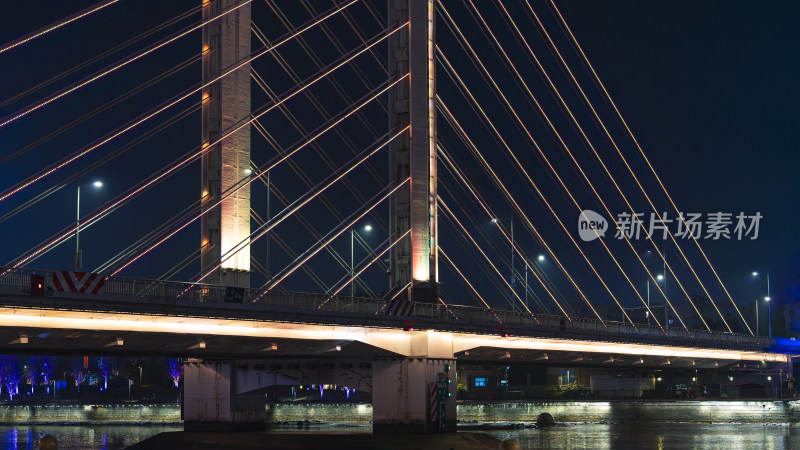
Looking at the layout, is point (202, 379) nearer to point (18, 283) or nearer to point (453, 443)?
point (453, 443)

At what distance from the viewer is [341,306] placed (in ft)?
141

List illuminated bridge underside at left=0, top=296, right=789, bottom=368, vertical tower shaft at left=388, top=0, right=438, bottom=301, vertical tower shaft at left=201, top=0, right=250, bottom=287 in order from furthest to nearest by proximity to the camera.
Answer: vertical tower shaft at left=388, top=0, right=438, bottom=301 → vertical tower shaft at left=201, top=0, right=250, bottom=287 → illuminated bridge underside at left=0, top=296, right=789, bottom=368

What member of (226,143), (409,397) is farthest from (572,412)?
(226,143)

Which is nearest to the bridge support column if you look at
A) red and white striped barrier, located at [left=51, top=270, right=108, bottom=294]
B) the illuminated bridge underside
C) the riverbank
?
the illuminated bridge underside

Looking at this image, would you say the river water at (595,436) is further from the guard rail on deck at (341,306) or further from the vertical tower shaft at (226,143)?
the vertical tower shaft at (226,143)

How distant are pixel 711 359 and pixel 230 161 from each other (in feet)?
147

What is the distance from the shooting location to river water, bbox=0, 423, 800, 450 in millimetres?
50125

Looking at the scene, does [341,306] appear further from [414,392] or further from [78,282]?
[78,282]

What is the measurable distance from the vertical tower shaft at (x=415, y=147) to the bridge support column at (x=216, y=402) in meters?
8.86

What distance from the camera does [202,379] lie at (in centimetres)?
5044

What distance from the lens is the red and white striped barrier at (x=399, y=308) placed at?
148ft

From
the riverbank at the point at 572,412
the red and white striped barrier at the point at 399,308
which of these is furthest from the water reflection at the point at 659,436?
the red and white striped barrier at the point at 399,308

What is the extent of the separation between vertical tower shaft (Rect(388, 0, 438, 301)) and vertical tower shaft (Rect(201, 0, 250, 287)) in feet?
23.5

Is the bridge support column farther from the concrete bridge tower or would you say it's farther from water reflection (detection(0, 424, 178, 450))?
water reflection (detection(0, 424, 178, 450))
